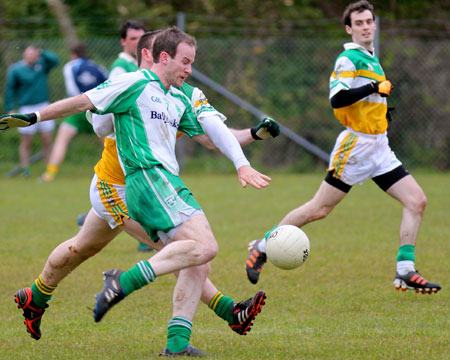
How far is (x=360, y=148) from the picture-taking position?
662cm

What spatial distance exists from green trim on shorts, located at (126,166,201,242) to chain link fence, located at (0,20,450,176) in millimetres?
11022

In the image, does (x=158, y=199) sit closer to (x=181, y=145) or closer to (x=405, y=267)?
(x=405, y=267)

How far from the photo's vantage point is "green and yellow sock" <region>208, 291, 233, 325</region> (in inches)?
187

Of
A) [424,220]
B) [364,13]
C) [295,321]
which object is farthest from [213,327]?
[424,220]

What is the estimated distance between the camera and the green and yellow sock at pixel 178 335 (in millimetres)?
4461

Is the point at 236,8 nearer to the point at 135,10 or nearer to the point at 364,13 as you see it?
the point at 135,10

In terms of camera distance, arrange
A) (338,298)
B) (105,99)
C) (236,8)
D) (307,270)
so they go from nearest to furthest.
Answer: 1. (105,99)
2. (338,298)
3. (307,270)
4. (236,8)

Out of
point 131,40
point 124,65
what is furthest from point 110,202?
point 124,65

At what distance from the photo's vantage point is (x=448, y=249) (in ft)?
26.3

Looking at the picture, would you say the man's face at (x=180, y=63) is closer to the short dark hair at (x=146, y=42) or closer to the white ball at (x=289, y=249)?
the short dark hair at (x=146, y=42)

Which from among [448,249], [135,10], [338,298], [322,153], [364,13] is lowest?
[322,153]

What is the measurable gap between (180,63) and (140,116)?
381 millimetres

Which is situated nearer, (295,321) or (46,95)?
(295,321)

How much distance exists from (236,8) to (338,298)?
44.5 feet
